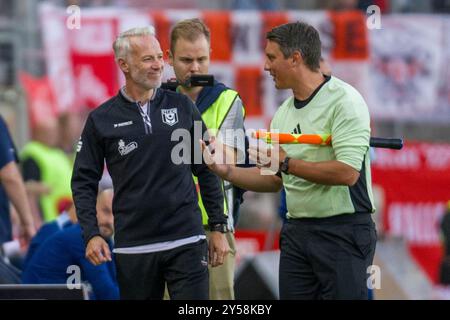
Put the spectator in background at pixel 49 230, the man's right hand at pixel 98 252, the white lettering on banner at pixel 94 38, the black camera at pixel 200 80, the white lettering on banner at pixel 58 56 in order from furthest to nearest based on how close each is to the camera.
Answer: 1. the white lettering on banner at pixel 58 56
2. the white lettering on banner at pixel 94 38
3. the spectator in background at pixel 49 230
4. the black camera at pixel 200 80
5. the man's right hand at pixel 98 252

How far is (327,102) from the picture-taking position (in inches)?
289

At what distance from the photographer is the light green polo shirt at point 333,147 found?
7.24 m

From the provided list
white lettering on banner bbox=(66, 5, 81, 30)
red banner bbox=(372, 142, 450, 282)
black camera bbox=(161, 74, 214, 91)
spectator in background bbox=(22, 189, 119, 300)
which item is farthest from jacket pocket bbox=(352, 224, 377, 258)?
red banner bbox=(372, 142, 450, 282)

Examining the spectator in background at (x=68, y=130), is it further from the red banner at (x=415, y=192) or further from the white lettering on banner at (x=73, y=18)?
the red banner at (x=415, y=192)

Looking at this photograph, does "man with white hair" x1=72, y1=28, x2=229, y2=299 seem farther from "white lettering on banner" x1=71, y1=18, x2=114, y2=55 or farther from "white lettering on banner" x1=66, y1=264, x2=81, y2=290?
"white lettering on banner" x1=71, y1=18, x2=114, y2=55

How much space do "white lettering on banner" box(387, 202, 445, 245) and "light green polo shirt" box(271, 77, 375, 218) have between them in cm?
683

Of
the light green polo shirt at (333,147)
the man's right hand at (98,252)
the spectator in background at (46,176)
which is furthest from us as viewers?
the spectator in background at (46,176)

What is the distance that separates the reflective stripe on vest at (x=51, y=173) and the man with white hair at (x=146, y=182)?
263 inches

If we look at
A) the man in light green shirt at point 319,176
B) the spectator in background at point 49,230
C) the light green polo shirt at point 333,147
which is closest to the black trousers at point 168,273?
the man in light green shirt at point 319,176

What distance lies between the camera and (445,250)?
14047 millimetres

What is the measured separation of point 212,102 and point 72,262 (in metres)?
1.69

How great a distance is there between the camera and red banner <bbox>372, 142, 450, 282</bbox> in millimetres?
14188

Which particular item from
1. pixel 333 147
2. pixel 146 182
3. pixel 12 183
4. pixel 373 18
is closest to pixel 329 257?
pixel 333 147

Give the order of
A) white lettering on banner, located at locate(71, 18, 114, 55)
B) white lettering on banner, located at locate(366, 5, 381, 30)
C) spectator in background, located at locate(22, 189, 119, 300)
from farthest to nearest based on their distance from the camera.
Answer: white lettering on banner, located at locate(71, 18, 114, 55) → white lettering on banner, located at locate(366, 5, 381, 30) → spectator in background, located at locate(22, 189, 119, 300)
